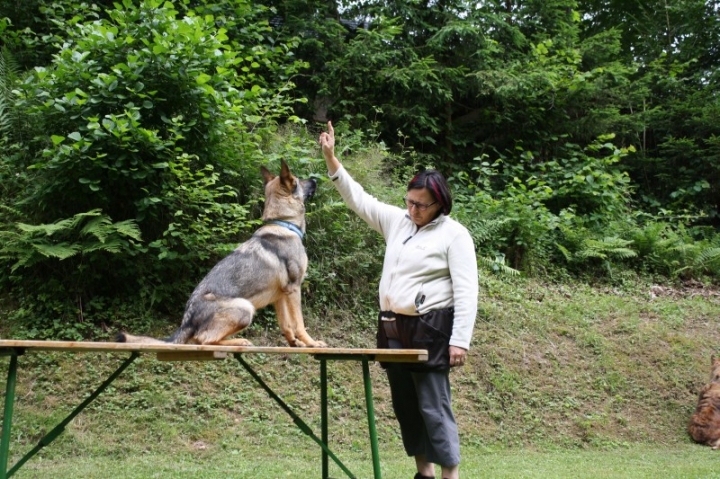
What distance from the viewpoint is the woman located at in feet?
13.0

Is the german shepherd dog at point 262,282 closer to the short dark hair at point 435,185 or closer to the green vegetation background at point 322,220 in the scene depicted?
the short dark hair at point 435,185

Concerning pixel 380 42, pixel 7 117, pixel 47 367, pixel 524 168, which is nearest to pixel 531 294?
pixel 524 168

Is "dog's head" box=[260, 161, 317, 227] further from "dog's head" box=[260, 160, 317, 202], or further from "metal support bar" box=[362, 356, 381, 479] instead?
"metal support bar" box=[362, 356, 381, 479]

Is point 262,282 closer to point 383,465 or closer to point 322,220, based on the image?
point 383,465

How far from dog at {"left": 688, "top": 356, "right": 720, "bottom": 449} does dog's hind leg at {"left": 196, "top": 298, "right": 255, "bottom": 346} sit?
6075mm

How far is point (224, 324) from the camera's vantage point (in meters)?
4.39

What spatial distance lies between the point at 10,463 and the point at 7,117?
4603 mm

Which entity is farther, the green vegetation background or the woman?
the green vegetation background

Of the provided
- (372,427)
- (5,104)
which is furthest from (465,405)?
(5,104)

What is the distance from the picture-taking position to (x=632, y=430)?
7594mm

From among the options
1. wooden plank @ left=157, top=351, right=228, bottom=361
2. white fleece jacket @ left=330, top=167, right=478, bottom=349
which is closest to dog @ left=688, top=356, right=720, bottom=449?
white fleece jacket @ left=330, top=167, right=478, bottom=349

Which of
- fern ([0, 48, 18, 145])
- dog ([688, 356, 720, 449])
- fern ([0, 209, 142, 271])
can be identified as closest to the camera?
fern ([0, 209, 142, 271])

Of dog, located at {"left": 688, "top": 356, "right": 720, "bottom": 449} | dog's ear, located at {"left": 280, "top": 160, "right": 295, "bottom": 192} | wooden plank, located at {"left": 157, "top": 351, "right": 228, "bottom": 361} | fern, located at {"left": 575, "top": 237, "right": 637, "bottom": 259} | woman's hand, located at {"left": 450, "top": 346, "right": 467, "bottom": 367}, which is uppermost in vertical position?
dog's ear, located at {"left": 280, "top": 160, "right": 295, "bottom": 192}

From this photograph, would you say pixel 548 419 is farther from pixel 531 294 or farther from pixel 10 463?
pixel 10 463
